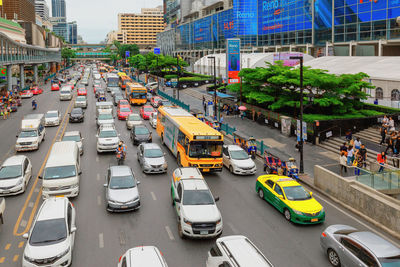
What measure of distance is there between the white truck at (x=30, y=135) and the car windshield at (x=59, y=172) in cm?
1083

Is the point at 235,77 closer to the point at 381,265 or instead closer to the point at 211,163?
the point at 211,163

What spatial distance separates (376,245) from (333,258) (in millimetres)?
1731

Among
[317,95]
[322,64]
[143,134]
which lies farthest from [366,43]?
[143,134]

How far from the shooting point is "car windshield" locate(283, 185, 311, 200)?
54.5ft

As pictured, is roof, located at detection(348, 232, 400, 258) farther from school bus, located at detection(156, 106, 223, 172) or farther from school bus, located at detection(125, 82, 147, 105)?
school bus, located at detection(125, 82, 147, 105)

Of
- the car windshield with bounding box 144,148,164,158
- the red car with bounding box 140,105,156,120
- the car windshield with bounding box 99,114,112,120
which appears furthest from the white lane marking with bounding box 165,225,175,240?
the red car with bounding box 140,105,156,120

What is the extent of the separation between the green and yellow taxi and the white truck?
18497 mm

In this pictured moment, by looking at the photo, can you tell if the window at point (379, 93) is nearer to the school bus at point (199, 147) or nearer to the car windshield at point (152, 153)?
the school bus at point (199, 147)

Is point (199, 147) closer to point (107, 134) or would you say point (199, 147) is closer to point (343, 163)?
point (343, 163)

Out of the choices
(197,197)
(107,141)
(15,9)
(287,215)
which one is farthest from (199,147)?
(15,9)

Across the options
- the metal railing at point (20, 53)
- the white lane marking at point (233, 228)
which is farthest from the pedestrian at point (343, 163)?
the metal railing at point (20, 53)

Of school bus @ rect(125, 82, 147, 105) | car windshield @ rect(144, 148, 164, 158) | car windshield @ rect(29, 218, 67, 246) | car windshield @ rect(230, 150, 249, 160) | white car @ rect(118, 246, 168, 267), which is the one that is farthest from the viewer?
school bus @ rect(125, 82, 147, 105)

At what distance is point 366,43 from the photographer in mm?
56844

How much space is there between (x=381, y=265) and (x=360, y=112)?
25365 millimetres
